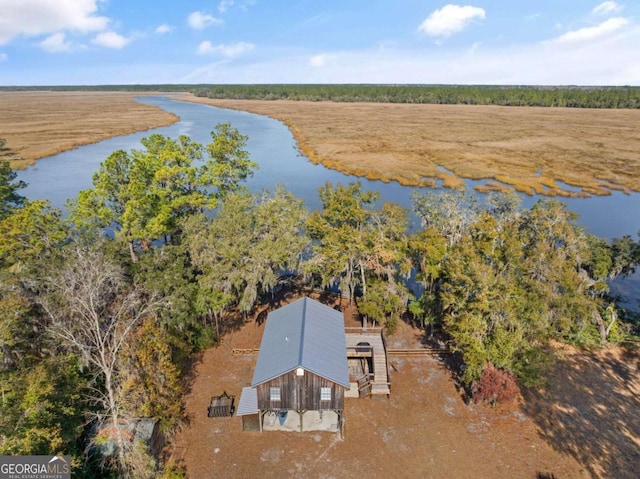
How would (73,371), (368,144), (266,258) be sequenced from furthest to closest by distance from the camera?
(368,144) → (266,258) → (73,371)

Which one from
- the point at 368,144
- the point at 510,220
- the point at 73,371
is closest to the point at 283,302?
the point at 73,371

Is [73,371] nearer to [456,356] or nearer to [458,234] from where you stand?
[456,356]

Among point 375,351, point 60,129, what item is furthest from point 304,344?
point 60,129

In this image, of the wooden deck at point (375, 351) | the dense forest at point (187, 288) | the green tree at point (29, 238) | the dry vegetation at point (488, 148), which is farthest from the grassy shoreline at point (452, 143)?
the green tree at point (29, 238)

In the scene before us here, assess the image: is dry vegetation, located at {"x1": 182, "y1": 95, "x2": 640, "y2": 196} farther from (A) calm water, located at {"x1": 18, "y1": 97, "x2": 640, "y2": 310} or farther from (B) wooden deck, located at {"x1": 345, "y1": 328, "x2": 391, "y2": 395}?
(B) wooden deck, located at {"x1": 345, "y1": 328, "x2": 391, "y2": 395}

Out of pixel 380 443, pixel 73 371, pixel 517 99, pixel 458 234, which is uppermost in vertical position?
pixel 517 99

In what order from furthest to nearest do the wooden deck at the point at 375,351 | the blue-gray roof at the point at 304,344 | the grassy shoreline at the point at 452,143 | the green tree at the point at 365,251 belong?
the grassy shoreline at the point at 452,143 < the green tree at the point at 365,251 < the wooden deck at the point at 375,351 < the blue-gray roof at the point at 304,344

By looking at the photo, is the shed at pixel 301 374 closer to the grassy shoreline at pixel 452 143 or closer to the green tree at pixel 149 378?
the green tree at pixel 149 378
